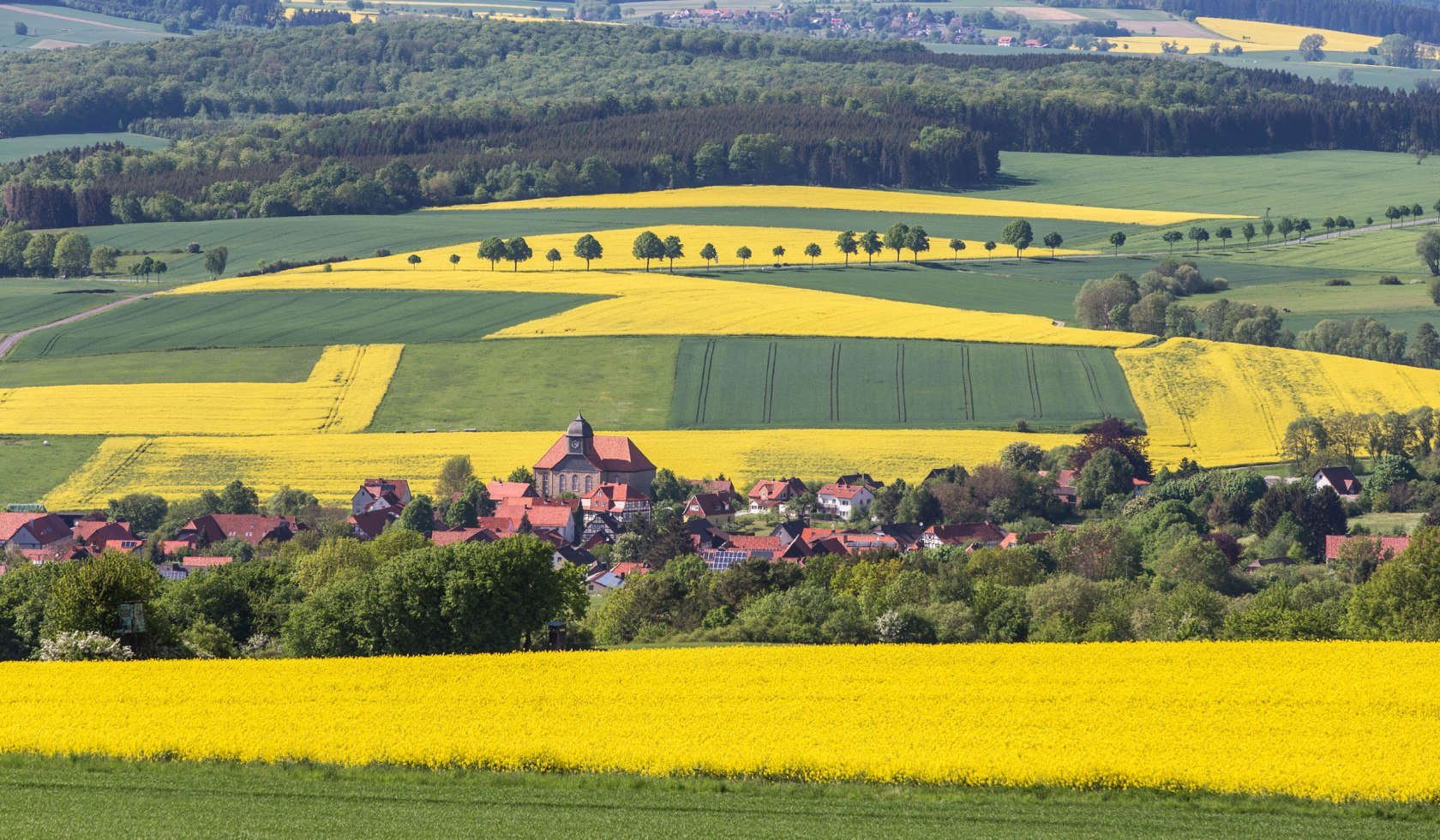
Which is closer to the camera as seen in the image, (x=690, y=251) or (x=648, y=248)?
(x=648, y=248)

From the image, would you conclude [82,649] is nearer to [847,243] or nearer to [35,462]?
[35,462]

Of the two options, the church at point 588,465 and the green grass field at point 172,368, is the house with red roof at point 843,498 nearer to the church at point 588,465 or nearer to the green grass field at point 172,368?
the church at point 588,465

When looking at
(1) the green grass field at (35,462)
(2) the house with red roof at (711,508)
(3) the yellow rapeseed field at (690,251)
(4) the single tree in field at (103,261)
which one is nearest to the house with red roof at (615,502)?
(2) the house with red roof at (711,508)

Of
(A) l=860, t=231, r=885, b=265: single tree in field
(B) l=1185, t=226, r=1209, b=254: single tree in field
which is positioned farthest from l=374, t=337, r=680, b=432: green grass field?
(B) l=1185, t=226, r=1209, b=254: single tree in field

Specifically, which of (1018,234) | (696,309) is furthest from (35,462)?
(1018,234)

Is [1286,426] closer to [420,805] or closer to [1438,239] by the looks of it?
[1438,239]

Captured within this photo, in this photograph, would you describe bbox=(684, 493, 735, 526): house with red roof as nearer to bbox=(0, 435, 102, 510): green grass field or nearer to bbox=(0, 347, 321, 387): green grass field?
bbox=(0, 435, 102, 510): green grass field

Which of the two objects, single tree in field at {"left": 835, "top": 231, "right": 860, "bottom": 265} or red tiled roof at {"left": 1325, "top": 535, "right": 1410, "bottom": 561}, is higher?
red tiled roof at {"left": 1325, "top": 535, "right": 1410, "bottom": 561}
